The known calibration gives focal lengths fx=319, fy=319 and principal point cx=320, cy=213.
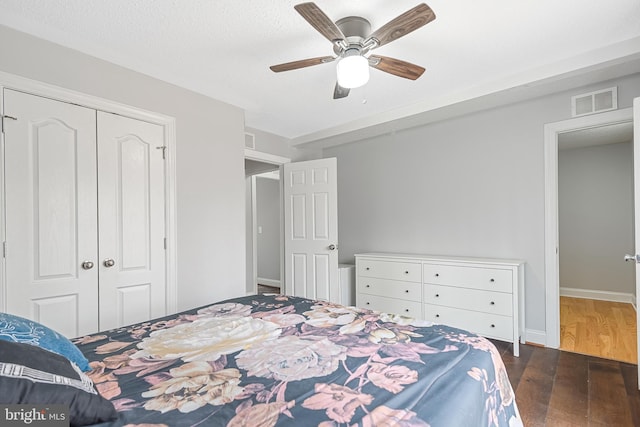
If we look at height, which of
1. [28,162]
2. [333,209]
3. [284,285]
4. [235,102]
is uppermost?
[235,102]

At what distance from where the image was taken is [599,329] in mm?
3275

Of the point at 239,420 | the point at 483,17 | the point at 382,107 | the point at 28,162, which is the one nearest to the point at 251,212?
the point at 382,107

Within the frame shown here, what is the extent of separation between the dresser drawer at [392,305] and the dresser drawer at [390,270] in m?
0.24

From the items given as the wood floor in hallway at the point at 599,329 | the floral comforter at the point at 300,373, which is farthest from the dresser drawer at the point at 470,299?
the floral comforter at the point at 300,373

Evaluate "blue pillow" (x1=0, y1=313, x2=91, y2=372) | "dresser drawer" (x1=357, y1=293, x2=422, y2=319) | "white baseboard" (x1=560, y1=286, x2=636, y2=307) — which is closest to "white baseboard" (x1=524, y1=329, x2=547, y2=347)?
"dresser drawer" (x1=357, y1=293, x2=422, y2=319)

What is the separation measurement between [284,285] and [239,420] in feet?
11.1

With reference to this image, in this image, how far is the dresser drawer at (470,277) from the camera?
2803 millimetres

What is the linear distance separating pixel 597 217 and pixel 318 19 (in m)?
5.01

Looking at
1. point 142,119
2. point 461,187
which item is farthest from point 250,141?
point 461,187

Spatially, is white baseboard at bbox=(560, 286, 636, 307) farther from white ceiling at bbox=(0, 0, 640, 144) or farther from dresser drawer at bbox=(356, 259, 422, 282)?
white ceiling at bbox=(0, 0, 640, 144)

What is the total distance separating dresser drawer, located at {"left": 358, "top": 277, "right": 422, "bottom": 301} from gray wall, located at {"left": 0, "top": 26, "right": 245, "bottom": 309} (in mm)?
1386

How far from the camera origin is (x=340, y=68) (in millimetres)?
1890

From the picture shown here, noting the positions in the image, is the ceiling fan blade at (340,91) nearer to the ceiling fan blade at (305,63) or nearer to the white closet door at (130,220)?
the ceiling fan blade at (305,63)

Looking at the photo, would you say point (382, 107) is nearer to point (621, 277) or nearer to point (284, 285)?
point (284, 285)
